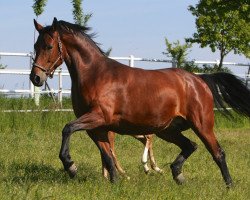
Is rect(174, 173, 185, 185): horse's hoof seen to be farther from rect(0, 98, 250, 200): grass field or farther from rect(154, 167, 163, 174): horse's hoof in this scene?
rect(154, 167, 163, 174): horse's hoof

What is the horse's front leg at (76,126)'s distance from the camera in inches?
321

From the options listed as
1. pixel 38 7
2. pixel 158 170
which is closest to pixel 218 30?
pixel 38 7

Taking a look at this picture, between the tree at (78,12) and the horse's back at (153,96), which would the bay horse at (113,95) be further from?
the tree at (78,12)

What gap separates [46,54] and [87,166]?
289 centimetres

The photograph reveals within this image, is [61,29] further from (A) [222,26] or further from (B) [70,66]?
(A) [222,26]

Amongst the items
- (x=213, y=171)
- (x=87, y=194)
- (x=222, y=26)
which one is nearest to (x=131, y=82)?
(x=87, y=194)

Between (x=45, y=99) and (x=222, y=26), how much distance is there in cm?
1419

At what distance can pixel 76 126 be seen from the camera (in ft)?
26.7

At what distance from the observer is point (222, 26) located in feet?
102

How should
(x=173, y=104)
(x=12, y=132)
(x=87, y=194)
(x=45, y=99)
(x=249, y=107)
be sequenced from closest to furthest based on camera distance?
(x=87, y=194) → (x=173, y=104) → (x=249, y=107) → (x=12, y=132) → (x=45, y=99)

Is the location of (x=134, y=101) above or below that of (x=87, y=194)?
above

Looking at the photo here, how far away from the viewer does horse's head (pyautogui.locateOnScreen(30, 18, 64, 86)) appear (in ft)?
27.7

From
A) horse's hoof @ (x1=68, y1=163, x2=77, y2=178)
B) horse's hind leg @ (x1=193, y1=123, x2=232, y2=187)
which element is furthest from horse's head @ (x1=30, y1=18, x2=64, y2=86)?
horse's hind leg @ (x1=193, y1=123, x2=232, y2=187)

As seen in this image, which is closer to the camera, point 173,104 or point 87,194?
point 87,194
